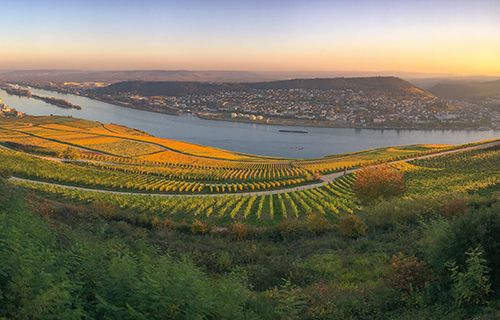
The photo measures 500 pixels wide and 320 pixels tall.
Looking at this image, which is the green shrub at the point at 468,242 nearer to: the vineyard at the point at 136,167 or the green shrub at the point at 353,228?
the green shrub at the point at 353,228

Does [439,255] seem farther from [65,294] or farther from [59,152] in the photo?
[59,152]

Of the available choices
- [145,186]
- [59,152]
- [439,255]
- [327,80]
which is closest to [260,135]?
[59,152]

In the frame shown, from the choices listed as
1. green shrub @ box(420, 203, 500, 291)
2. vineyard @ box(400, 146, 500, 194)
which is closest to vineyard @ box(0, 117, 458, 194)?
vineyard @ box(400, 146, 500, 194)

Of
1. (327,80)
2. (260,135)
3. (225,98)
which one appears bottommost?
(260,135)

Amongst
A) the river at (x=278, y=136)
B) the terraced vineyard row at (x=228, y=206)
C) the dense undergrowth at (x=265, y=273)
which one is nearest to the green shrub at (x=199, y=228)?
the dense undergrowth at (x=265, y=273)

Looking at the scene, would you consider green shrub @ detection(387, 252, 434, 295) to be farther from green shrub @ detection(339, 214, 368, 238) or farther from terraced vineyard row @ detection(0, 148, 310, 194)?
terraced vineyard row @ detection(0, 148, 310, 194)
